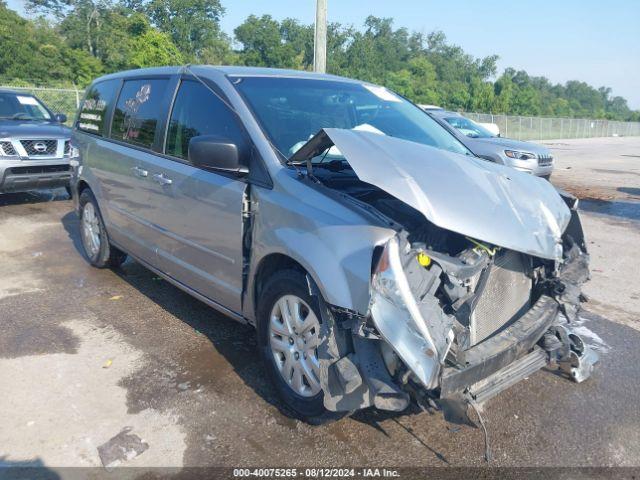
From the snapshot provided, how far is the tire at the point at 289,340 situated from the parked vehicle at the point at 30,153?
6.32 metres

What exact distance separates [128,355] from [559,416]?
289cm

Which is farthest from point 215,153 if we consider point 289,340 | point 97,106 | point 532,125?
point 532,125

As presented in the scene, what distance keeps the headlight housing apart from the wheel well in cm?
952

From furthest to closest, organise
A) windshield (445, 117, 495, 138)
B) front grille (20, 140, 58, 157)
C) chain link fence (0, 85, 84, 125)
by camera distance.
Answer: chain link fence (0, 85, 84, 125) → windshield (445, 117, 495, 138) → front grille (20, 140, 58, 157)

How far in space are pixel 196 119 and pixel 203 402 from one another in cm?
197

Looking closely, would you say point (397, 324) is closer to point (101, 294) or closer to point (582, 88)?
point (101, 294)

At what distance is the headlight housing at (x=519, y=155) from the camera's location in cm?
1152

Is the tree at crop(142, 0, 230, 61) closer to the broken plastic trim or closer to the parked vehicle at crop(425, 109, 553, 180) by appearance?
the parked vehicle at crop(425, 109, 553, 180)

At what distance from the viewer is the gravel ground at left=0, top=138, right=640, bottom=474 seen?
288cm

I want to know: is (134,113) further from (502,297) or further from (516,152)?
(516,152)

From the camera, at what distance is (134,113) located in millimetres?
4789

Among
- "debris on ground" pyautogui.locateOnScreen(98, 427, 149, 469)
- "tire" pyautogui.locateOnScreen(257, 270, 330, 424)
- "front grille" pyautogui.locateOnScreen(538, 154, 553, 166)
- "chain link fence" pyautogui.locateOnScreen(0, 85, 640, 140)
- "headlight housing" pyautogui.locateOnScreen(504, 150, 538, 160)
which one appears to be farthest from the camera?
"chain link fence" pyautogui.locateOnScreen(0, 85, 640, 140)

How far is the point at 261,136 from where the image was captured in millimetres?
3387

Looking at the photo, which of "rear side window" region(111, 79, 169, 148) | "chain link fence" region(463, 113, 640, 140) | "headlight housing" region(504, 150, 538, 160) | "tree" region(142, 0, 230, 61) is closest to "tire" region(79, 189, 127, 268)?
"rear side window" region(111, 79, 169, 148)
